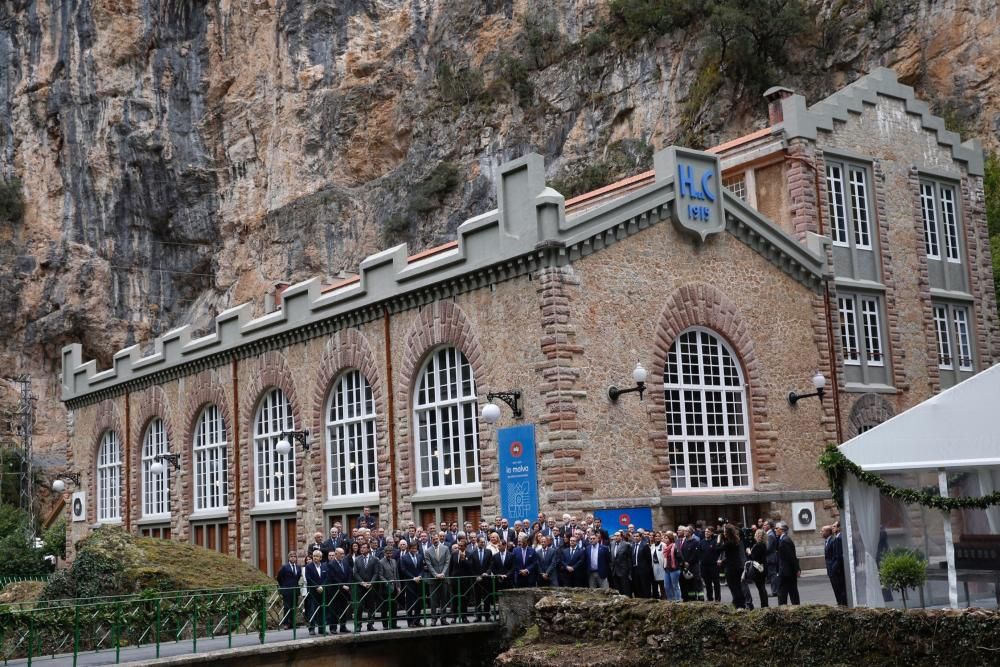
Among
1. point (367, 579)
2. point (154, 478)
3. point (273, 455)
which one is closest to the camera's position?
point (367, 579)

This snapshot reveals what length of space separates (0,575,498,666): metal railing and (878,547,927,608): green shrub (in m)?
6.85

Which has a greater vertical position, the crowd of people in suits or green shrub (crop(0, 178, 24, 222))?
green shrub (crop(0, 178, 24, 222))

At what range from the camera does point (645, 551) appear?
2002cm

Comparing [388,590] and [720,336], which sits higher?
[720,336]

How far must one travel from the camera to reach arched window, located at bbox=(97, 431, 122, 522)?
135 feet

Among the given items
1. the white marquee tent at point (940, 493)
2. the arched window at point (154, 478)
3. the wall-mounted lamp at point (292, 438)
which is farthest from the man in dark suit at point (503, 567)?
the arched window at point (154, 478)

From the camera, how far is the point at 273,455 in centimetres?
3250

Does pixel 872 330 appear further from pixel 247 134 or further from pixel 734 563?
pixel 247 134

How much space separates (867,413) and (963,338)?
5.44 metres

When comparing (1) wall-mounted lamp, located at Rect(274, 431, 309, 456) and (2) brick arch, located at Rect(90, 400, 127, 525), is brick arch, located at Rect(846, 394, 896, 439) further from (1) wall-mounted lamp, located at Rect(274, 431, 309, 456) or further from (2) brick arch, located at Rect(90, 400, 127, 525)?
(2) brick arch, located at Rect(90, 400, 127, 525)

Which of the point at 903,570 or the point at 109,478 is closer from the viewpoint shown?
the point at 903,570

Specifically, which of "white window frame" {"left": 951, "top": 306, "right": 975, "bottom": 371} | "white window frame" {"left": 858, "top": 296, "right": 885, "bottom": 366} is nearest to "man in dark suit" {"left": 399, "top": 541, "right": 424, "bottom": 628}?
"white window frame" {"left": 858, "top": 296, "right": 885, "bottom": 366}

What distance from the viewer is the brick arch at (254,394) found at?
31.5 meters

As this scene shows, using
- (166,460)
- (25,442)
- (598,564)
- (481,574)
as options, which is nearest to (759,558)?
(598,564)
